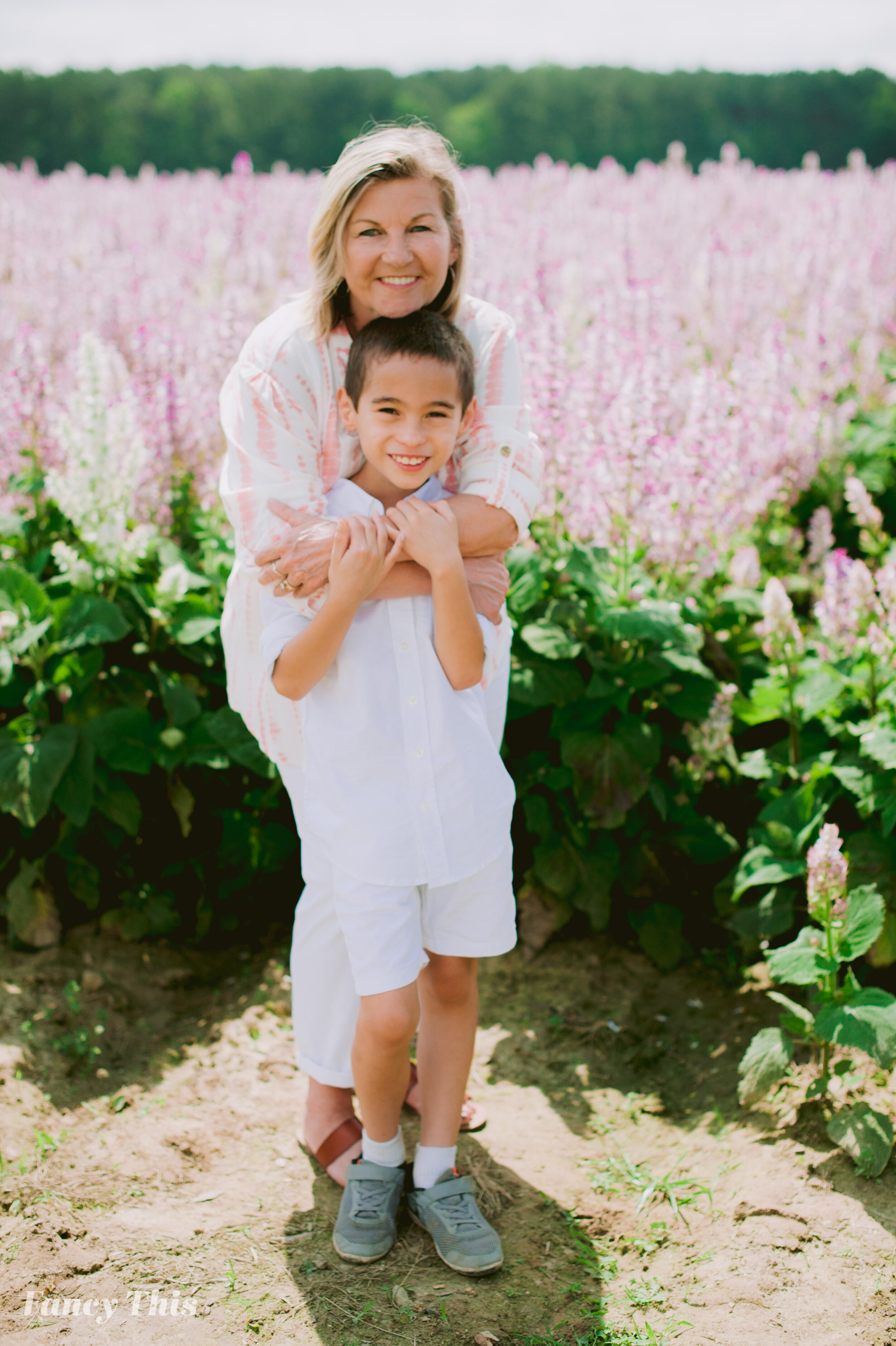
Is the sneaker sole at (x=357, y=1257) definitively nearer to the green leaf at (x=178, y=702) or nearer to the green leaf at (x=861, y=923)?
the green leaf at (x=861, y=923)

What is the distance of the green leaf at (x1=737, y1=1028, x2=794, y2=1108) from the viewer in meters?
2.38

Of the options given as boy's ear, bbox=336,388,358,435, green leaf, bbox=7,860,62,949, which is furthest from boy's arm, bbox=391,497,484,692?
green leaf, bbox=7,860,62,949

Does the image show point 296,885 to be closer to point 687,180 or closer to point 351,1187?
point 351,1187

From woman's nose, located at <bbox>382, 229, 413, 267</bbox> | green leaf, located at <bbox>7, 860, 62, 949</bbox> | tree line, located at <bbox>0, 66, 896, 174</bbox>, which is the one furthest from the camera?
tree line, located at <bbox>0, 66, 896, 174</bbox>

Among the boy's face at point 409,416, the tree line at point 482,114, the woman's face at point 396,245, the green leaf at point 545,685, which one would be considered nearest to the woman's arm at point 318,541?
the boy's face at point 409,416

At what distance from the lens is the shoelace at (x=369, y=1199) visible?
214 cm

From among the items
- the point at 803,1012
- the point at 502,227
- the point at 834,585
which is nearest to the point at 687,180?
the point at 502,227

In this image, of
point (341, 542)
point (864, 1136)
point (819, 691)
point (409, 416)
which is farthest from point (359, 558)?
point (864, 1136)

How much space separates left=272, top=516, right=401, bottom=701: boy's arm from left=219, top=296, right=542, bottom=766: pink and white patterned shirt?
148mm

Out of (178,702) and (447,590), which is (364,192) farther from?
(178,702)

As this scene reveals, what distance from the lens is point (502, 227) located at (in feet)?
18.9

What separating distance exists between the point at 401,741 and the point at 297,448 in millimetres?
647

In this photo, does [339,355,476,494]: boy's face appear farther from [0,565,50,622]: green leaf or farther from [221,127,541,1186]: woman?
[0,565,50,622]: green leaf

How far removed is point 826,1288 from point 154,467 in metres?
2.85
